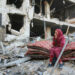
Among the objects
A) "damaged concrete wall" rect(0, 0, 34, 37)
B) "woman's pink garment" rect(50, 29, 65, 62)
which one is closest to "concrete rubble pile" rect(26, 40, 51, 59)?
"woman's pink garment" rect(50, 29, 65, 62)

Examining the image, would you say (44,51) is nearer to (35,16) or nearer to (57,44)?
(57,44)

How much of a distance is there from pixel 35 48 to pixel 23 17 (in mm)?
9136

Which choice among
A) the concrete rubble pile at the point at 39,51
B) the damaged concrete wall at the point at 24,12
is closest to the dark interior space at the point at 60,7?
the damaged concrete wall at the point at 24,12

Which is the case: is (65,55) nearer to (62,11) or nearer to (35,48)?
(35,48)

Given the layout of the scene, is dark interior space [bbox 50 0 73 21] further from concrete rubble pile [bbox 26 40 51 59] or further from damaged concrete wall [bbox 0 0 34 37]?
concrete rubble pile [bbox 26 40 51 59]

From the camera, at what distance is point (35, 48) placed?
19.7ft

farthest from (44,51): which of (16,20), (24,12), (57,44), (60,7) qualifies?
(60,7)

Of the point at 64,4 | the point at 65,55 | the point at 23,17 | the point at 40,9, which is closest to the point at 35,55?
the point at 65,55

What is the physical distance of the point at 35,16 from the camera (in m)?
15.4

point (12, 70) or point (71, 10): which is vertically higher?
point (71, 10)

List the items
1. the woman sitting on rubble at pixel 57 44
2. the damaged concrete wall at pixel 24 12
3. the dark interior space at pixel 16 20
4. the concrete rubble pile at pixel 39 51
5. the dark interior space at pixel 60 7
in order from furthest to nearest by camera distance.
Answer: the dark interior space at pixel 60 7 → the dark interior space at pixel 16 20 → the damaged concrete wall at pixel 24 12 → the concrete rubble pile at pixel 39 51 → the woman sitting on rubble at pixel 57 44

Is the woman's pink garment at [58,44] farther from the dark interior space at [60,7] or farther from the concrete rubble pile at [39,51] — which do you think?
the dark interior space at [60,7]

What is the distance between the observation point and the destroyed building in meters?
13.5

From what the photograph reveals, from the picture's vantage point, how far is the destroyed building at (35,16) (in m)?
13.5
